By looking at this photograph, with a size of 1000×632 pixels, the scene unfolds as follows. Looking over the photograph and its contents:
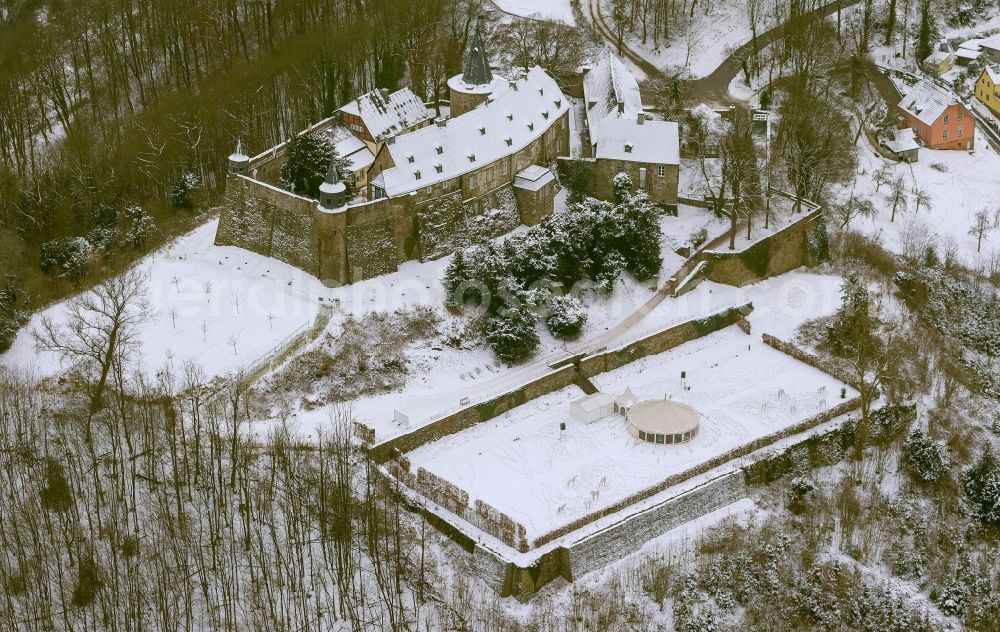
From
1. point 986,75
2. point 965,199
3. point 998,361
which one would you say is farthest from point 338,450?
point 986,75

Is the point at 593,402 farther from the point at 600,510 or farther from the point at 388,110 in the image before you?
the point at 388,110

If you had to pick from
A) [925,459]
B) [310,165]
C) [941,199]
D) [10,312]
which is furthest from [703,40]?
[10,312]

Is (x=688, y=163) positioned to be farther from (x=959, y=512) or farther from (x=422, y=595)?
(x=422, y=595)

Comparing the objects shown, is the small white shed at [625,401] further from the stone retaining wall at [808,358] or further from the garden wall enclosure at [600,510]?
the stone retaining wall at [808,358]

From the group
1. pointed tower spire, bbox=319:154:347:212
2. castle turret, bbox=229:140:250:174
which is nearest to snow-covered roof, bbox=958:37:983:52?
pointed tower spire, bbox=319:154:347:212

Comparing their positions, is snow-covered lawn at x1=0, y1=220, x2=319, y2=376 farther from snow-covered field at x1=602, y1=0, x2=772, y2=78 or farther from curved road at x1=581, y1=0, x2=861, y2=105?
snow-covered field at x1=602, y1=0, x2=772, y2=78

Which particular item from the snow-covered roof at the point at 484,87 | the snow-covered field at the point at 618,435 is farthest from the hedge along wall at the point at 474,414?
the snow-covered roof at the point at 484,87
